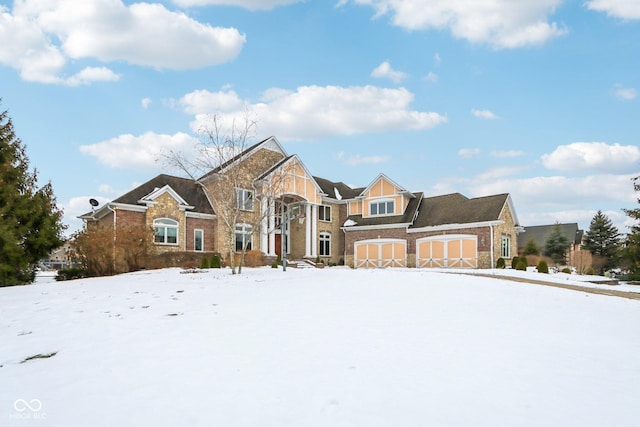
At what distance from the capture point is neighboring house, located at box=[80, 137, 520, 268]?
88.3 feet

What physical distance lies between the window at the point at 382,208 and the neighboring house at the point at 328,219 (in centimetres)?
8

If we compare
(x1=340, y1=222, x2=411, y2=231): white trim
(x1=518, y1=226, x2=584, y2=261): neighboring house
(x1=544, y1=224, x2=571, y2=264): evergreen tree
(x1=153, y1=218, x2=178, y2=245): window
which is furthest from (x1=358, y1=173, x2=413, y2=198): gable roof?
(x1=518, y1=226, x2=584, y2=261): neighboring house

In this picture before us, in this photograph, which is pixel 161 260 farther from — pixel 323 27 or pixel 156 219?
pixel 323 27

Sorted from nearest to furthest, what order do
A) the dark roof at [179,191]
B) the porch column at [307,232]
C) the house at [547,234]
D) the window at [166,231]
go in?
the window at [166,231]
the dark roof at [179,191]
the porch column at [307,232]
the house at [547,234]

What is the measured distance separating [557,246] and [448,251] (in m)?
22.3

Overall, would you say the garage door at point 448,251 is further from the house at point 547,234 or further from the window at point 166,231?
the house at point 547,234

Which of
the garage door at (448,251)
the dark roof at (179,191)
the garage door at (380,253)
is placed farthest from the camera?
the garage door at (380,253)

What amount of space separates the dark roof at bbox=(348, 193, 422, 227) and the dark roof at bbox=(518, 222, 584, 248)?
87.4 ft

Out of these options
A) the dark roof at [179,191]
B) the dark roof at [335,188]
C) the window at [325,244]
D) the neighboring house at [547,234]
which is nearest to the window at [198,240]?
the dark roof at [179,191]

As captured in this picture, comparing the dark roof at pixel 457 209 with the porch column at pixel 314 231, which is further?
the porch column at pixel 314 231

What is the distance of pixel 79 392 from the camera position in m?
5.35

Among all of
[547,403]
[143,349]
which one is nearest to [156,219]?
[143,349]

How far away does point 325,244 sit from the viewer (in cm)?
3622

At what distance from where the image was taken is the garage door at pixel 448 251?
96.3ft
